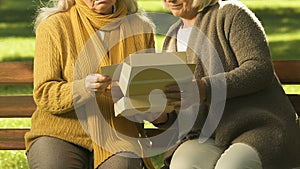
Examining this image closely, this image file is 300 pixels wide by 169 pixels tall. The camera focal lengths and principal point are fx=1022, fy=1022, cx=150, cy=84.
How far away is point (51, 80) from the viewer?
Answer: 524 cm

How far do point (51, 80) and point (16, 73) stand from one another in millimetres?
940

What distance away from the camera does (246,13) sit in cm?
500

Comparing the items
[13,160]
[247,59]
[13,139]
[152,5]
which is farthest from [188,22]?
[152,5]

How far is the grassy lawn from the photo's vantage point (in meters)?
14.0

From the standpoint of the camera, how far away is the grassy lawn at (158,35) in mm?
14031

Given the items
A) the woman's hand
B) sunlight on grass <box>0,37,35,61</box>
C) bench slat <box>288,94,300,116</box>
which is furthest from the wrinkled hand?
sunlight on grass <box>0,37,35,61</box>

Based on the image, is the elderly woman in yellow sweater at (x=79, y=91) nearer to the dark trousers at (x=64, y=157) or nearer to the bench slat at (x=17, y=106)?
the dark trousers at (x=64, y=157)

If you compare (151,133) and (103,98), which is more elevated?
(103,98)

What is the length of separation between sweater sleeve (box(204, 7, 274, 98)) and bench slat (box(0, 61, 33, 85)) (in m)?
1.53

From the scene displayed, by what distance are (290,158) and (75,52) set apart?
1232 millimetres

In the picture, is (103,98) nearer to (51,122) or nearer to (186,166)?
(51,122)

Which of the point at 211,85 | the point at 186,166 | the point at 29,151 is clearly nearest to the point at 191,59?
the point at 211,85

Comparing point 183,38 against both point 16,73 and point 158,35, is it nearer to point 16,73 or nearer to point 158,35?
point 16,73

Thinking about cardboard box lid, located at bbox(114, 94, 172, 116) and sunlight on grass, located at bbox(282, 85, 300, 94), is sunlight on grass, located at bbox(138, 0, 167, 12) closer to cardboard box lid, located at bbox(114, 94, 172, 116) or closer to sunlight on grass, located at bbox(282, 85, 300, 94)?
sunlight on grass, located at bbox(282, 85, 300, 94)
